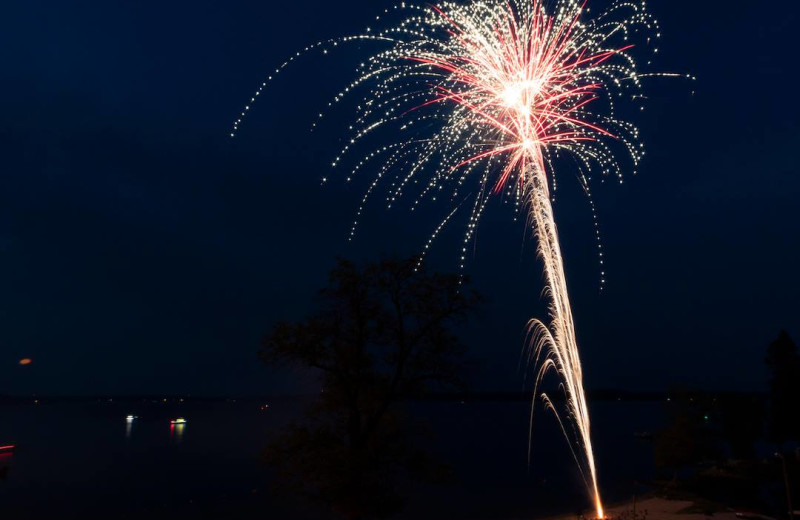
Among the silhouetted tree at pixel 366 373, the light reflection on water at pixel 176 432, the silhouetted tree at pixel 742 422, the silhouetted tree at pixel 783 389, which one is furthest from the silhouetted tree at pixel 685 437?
the light reflection on water at pixel 176 432

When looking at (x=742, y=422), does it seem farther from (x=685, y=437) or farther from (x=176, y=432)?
(x=176, y=432)

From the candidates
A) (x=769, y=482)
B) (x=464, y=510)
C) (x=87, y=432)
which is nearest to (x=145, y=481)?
(x=464, y=510)

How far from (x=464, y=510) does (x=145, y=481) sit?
34.0 metres

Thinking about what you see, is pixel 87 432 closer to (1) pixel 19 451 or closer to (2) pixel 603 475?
(1) pixel 19 451

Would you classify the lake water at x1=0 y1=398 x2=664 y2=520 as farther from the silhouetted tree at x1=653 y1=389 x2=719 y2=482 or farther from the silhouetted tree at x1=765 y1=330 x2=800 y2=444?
the silhouetted tree at x1=765 y1=330 x2=800 y2=444

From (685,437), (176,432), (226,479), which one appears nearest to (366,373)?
(685,437)

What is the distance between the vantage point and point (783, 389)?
44.5 metres

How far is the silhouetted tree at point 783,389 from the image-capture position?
42.9 meters

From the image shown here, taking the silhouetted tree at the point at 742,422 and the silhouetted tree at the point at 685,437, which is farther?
the silhouetted tree at the point at 742,422

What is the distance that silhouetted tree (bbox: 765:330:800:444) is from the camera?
42938 millimetres

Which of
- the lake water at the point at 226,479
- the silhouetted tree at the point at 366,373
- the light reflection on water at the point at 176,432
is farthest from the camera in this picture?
the light reflection on water at the point at 176,432

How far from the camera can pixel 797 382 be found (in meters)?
44.0

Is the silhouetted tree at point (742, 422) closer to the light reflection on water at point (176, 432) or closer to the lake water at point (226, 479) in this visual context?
the lake water at point (226, 479)

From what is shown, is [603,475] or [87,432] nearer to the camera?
[603,475]
